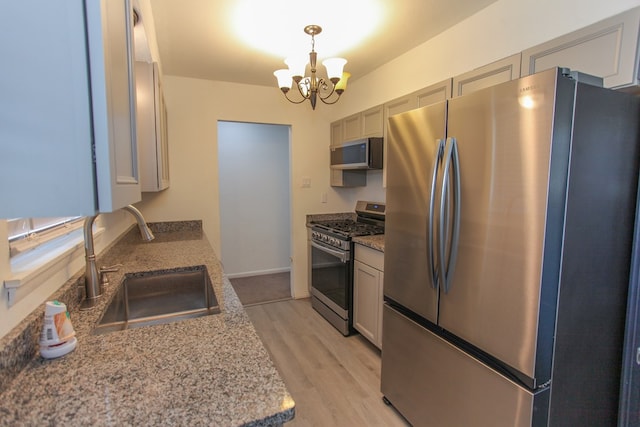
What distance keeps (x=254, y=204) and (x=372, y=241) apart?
2451 mm

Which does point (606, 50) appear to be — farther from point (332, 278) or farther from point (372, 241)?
point (332, 278)

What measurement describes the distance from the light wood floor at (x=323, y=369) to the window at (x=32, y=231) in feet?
5.04

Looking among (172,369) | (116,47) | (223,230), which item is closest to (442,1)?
(116,47)

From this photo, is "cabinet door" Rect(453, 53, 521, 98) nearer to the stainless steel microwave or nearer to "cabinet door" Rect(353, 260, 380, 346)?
the stainless steel microwave

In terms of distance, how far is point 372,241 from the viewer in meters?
2.43

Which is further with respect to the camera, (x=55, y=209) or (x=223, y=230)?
(x=223, y=230)

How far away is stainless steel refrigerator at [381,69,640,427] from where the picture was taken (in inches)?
42.4

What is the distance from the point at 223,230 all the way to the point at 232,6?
9.79 ft

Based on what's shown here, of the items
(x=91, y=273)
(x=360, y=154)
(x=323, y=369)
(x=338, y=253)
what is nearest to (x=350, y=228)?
(x=338, y=253)

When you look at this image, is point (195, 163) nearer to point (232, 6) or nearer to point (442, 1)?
point (232, 6)

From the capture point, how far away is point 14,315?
772mm

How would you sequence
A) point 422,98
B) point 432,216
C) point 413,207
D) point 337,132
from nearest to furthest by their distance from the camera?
point 432,216
point 413,207
point 422,98
point 337,132

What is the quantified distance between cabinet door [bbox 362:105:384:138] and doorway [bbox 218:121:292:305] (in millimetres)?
1523

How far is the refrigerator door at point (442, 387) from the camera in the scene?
3.87 ft
